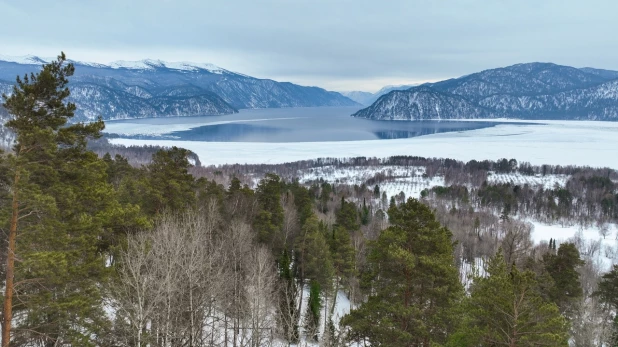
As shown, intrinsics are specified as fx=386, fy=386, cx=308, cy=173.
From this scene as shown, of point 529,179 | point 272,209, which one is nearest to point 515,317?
point 272,209

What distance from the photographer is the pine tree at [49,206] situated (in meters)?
9.92

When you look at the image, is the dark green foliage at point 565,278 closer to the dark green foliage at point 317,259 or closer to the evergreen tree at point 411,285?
the evergreen tree at point 411,285

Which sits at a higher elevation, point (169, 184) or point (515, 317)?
point (169, 184)

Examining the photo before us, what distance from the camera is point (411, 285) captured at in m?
14.3

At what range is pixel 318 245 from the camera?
1232 inches

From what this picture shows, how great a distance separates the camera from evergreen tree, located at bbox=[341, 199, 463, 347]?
13570 mm

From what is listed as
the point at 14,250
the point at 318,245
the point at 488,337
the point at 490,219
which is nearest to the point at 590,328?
the point at 488,337

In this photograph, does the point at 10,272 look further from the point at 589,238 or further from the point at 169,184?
the point at 589,238

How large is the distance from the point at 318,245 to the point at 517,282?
21.1 m

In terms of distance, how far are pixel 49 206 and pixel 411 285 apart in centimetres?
1179

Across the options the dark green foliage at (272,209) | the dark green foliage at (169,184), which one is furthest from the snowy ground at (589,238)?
the dark green foliage at (169,184)

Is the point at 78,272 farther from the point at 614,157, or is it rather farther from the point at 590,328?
the point at 614,157

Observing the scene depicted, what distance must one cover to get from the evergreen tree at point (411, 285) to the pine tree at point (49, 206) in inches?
370

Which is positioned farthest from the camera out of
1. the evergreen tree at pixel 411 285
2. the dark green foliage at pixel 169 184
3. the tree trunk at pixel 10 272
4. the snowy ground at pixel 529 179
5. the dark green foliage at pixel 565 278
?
the snowy ground at pixel 529 179
